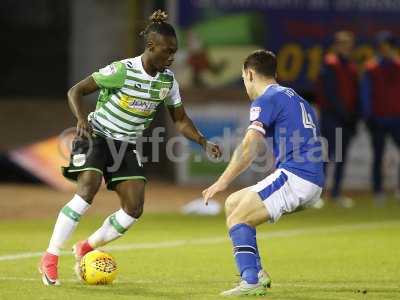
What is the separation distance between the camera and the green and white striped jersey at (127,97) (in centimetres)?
1046

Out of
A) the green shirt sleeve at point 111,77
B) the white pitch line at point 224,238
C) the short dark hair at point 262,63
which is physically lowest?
the white pitch line at point 224,238

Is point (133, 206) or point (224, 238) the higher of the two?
point (133, 206)

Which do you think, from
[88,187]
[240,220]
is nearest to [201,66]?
[88,187]

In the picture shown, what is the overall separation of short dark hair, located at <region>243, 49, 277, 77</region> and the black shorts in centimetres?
161

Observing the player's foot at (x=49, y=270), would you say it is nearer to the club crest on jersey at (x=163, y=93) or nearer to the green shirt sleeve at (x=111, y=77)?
the green shirt sleeve at (x=111, y=77)

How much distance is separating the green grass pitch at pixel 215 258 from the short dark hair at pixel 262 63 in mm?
1801

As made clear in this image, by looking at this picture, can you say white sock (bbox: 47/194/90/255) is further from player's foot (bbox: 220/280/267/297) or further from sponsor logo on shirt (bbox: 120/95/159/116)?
player's foot (bbox: 220/280/267/297)

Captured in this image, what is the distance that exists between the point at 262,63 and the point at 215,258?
11.9 ft

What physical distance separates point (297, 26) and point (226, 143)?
109 inches

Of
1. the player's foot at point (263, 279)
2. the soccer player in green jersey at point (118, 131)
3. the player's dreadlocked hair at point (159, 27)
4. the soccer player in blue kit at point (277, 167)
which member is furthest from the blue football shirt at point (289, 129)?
the player's dreadlocked hair at point (159, 27)

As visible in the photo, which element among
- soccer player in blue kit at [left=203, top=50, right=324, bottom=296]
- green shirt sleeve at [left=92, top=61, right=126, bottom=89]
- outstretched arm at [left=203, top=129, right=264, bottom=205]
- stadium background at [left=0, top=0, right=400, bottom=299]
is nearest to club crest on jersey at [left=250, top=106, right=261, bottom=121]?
soccer player in blue kit at [left=203, top=50, right=324, bottom=296]

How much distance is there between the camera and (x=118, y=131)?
10625mm

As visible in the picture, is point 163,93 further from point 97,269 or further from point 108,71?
point 97,269

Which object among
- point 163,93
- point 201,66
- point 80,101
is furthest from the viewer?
point 201,66
